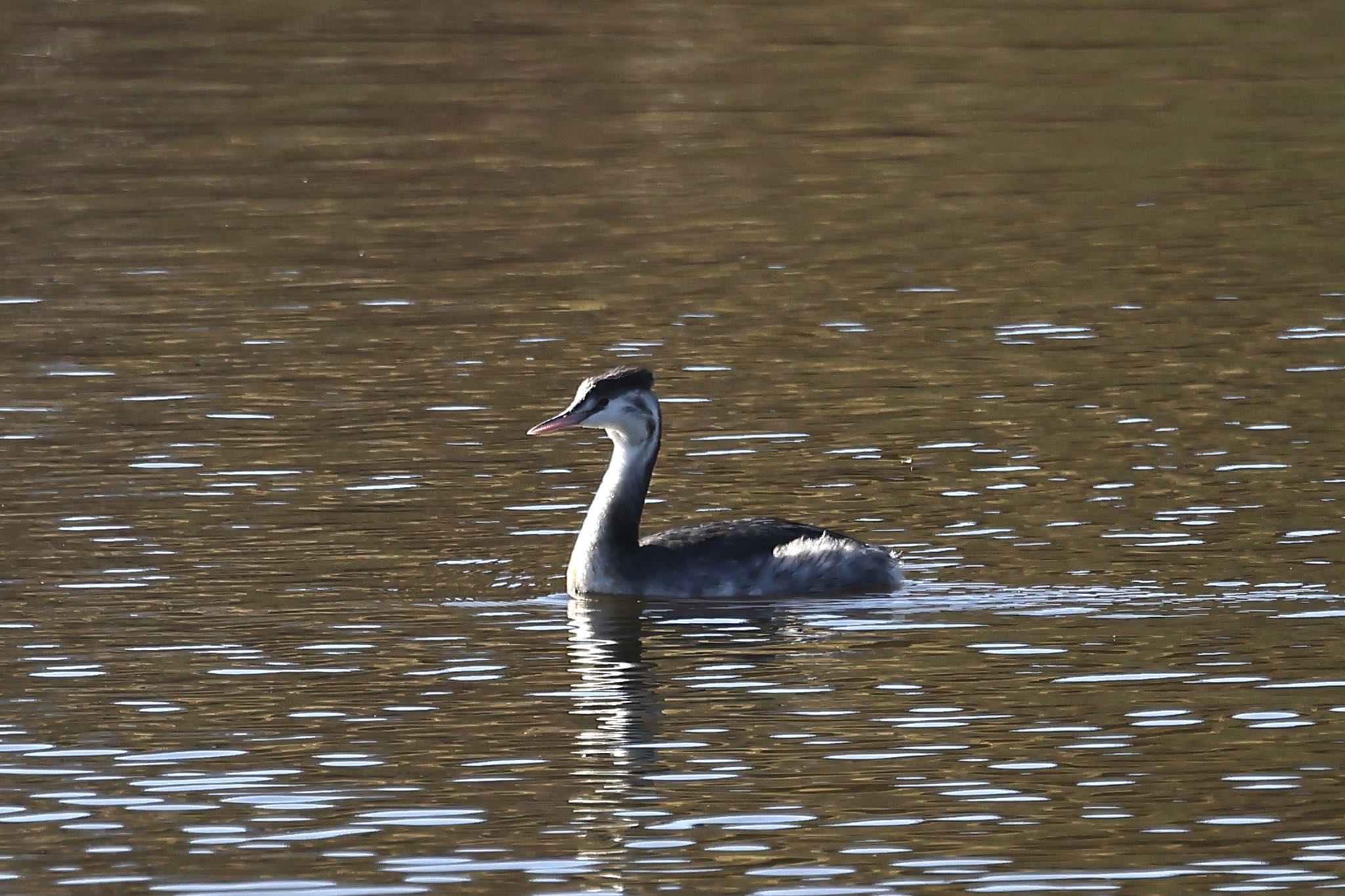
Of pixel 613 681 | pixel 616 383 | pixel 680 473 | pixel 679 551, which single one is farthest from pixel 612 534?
pixel 680 473

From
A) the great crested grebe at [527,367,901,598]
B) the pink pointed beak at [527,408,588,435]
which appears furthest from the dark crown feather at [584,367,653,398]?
the pink pointed beak at [527,408,588,435]

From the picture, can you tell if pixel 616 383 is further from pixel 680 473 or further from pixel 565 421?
pixel 680 473

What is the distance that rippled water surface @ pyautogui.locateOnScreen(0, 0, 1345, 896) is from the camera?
1259 centimetres

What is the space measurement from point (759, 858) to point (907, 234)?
→ 16.9m

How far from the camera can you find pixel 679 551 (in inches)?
664

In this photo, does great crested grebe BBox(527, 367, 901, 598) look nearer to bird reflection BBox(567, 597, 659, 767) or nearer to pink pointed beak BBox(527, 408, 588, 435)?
pink pointed beak BBox(527, 408, 588, 435)

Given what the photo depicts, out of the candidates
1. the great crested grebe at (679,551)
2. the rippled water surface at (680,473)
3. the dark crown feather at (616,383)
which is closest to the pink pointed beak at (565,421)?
the great crested grebe at (679,551)

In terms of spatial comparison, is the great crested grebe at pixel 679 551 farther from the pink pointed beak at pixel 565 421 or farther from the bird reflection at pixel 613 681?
the bird reflection at pixel 613 681

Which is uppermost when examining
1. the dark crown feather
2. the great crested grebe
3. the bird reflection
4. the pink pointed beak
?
the dark crown feather

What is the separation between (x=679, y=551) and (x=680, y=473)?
308 centimetres

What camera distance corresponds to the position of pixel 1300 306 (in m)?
24.3

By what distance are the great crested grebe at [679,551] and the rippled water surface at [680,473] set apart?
212mm

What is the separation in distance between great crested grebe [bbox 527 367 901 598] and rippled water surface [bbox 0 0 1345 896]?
0.21 meters

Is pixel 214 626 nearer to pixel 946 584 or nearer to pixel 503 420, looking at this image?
pixel 946 584
